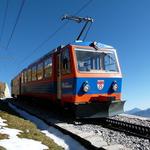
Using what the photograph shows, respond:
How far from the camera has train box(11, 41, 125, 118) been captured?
41.8 feet

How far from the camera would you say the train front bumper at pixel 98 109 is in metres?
12.6

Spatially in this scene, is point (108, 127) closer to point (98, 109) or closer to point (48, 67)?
point (98, 109)

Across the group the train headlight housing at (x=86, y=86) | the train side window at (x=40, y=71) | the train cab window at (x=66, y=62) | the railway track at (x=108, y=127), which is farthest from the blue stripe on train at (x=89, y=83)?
the train side window at (x=40, y=71)

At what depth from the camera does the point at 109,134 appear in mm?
9719

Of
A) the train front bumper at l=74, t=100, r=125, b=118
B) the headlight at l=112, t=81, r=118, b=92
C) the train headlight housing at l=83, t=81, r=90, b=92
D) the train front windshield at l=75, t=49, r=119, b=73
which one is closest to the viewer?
the train front bumper at l=74, t=100, r=125, b=118

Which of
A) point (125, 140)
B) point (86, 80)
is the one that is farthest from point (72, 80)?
point (125, 140)

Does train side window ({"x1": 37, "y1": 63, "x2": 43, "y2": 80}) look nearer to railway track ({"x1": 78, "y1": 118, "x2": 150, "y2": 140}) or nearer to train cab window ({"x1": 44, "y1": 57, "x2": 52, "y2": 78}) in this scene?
train cab window ({"x1": 44, "y1": 57, "x2": 52, "y2": 78})

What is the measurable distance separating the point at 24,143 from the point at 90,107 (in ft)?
17.0

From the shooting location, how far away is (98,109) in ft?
42.2

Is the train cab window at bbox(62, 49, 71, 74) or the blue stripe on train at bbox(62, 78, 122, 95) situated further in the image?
the train cab window at bbox(62, 49, 71, 74)

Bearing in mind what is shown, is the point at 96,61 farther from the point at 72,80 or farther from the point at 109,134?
the point at 109,134

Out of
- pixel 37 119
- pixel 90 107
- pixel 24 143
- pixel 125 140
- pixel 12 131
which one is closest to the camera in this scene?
pixel 24 143

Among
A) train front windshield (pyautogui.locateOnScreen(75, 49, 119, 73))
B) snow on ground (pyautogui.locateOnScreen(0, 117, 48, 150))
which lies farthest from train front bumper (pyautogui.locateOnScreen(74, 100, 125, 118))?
snow on ground (pyautogui.locateOnScreen(0, 117, 48, 150))

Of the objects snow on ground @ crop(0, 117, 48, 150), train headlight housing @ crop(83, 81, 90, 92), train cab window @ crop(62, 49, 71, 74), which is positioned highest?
train cab window @ crop(62, 49, 71, 74)
